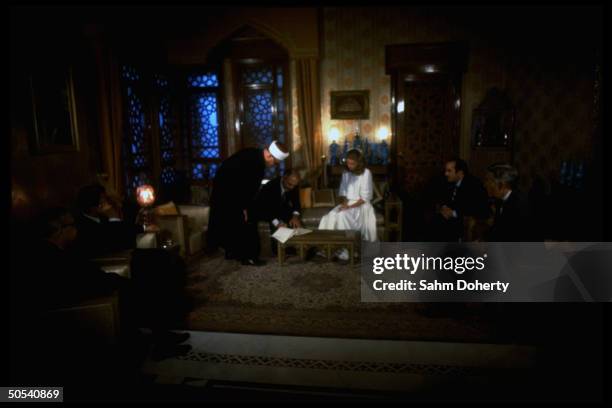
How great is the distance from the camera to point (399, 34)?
22.5 ft

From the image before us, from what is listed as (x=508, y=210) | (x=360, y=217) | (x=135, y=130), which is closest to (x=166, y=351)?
(x=508, y=210)

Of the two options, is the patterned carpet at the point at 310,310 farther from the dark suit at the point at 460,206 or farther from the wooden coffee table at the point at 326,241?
the dark suit at the point at 460,206

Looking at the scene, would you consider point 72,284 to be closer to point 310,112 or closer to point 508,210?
point 508,210

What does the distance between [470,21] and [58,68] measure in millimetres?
6017

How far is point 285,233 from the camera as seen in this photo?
15.6 feet

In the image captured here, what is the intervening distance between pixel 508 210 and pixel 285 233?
2.38 m

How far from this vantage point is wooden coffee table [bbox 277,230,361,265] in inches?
179

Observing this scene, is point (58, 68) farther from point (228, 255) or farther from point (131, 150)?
point (228, 255)

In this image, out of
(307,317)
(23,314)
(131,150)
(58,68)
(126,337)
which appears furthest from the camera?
(131,150)

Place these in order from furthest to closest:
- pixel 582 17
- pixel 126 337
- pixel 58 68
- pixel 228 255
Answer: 1. pixel 582 17
2. pixel 228 255
3. pixel 58 68
4. pixel 126 337

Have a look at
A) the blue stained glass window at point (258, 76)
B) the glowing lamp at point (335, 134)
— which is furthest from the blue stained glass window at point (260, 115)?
the glowing lamp at point (335, 134)

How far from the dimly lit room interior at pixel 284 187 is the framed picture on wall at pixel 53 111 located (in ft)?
0.07

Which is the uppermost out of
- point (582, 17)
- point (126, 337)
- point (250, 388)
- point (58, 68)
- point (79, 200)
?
point (582, 17)

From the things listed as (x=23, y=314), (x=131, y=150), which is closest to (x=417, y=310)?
(x=23, y=314)
